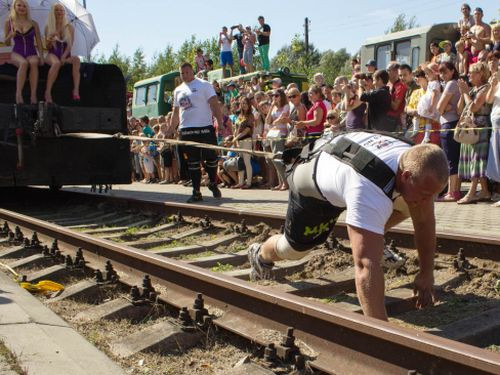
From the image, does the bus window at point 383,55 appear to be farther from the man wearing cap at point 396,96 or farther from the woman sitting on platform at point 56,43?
the woman sitting on platform at point 56,43

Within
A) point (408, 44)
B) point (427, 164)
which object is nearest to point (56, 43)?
point (427, 164)

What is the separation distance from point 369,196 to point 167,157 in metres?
14.4

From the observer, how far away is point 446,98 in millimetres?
8977

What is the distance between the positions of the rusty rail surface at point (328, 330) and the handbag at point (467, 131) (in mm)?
5604

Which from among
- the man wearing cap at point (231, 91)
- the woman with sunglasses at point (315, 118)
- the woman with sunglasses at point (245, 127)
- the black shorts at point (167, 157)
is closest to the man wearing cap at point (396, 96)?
the woman with sunglasses at point (315, 118)

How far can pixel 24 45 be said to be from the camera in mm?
9195

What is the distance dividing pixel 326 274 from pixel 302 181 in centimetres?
127

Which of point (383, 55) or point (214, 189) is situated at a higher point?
point (383, 55)

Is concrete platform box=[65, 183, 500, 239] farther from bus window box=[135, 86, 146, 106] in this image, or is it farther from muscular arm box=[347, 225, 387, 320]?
bus window box=[135, 86, 146, 106]

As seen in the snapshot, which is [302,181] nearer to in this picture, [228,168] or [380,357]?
[380,357]

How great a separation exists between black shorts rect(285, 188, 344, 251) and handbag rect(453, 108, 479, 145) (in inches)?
213

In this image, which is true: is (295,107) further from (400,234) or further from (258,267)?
(258,267)

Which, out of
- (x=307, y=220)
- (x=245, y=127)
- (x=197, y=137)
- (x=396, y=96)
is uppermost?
(x=396, y=96)

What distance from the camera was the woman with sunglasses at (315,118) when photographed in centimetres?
1094
